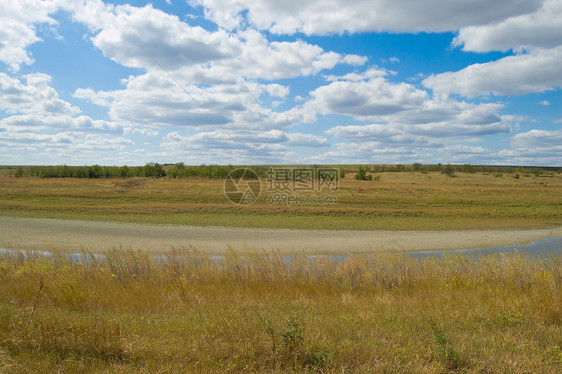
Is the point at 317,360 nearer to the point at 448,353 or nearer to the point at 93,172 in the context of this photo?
the point at 448,353

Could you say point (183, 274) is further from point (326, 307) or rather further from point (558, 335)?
point (558, 335)

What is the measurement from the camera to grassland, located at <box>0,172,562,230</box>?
32469 mm

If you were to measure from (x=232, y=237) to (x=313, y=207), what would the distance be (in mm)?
14553

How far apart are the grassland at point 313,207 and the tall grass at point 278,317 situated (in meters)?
19.3

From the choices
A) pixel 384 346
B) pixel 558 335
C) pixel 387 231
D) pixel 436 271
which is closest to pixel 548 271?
pixel 436 271

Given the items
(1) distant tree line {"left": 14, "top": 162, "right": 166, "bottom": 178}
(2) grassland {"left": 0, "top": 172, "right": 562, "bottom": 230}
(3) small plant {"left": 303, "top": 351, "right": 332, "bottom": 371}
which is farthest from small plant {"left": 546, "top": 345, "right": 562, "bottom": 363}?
(1) distant tree line {"left": 14, "top": 162, "right": 166, "bottom": 178}

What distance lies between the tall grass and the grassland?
19.3m

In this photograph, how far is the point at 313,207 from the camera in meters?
39.0

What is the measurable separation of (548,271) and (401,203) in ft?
107

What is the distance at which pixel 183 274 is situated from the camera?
1073 cm

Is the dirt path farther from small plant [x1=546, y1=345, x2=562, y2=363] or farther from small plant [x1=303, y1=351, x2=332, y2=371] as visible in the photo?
small plant [x1=303, y1=351, x2=332, y2=371]

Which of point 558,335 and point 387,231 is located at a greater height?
point 558,335

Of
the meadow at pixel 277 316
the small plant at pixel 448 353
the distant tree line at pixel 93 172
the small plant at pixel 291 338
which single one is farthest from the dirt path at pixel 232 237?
the distant tree line at pixel 93 172

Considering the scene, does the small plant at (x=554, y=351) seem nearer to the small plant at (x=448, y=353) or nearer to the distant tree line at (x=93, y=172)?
the small plant at (x=448, y=353)
